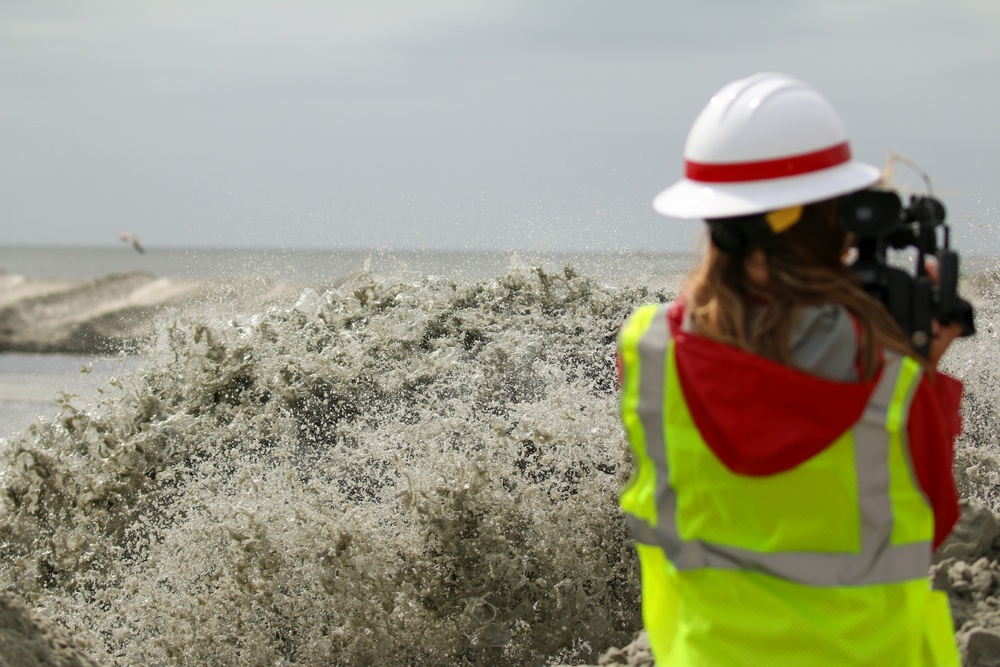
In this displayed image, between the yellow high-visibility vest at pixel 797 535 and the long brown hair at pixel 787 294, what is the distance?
2.0 inches

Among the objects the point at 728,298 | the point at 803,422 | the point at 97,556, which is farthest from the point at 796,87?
the point at 97,556

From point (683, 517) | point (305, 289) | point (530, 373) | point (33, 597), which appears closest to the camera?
point (683, 517)

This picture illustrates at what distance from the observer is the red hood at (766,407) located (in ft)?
4.75

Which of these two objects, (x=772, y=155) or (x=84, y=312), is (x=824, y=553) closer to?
(x=772, y=155)

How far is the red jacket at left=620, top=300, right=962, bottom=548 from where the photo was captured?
57.1 inches

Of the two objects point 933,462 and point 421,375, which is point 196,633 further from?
point 933,462

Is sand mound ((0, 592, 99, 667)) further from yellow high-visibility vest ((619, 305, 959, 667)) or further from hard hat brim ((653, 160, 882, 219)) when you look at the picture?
hard hat brim ((653, 160, 882, 219))

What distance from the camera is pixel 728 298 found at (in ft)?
5.05

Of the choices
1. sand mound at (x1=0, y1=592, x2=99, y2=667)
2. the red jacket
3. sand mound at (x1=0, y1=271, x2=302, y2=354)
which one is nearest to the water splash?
sand mound at (x1=0, y1=592, x2=99, y2=667)

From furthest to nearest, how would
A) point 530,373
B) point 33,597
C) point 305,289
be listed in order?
1. point 305,289
2. point 530,373
3. point 33,597

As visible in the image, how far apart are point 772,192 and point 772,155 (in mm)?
61

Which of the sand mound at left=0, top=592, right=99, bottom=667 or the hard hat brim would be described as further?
the sand mound at left=0, top=592, right=99, bottom=667

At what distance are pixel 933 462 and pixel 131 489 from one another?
414 centimetres

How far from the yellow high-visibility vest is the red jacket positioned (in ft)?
0.07
